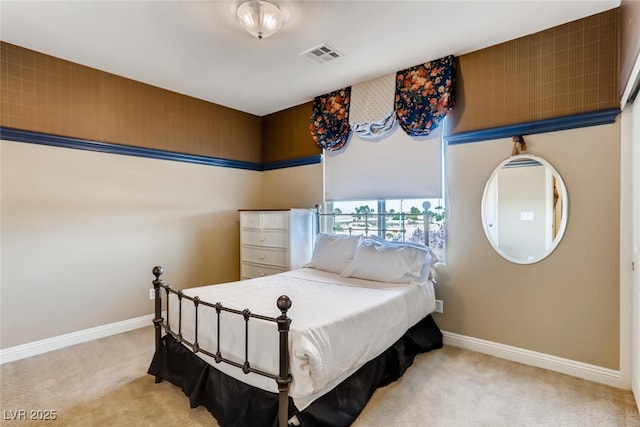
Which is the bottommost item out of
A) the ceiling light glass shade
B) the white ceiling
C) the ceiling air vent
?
the ceiling light glass shade

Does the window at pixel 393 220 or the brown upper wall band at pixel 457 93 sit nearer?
the brown upper wall band at pixel 457 93

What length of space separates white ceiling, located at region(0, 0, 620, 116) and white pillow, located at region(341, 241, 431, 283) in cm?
176

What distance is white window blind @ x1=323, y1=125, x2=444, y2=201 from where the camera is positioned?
319 centimetres

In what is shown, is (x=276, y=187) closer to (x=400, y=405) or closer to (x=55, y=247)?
(x=55, y=247)

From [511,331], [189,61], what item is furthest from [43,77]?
[511,331]

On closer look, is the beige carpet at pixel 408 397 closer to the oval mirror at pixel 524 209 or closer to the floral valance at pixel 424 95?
the oval mirror at pixel 524 209

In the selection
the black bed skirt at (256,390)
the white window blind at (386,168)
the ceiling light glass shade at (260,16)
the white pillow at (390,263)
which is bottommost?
the black bed skirt at (256,390)

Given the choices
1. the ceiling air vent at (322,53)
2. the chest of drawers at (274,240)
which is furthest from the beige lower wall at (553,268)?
the chest of drawers at (274,240)

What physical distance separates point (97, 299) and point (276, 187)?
2.47 meters

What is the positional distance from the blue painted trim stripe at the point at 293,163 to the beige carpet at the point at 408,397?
2.56 m

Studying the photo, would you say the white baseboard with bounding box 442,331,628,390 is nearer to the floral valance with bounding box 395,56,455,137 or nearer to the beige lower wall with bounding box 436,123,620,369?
the beige lower wall with bounding box 436,123,620,369

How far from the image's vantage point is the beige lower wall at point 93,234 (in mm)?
2818

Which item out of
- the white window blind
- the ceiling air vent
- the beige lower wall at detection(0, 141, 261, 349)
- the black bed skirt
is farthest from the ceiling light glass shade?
the black bed skirt

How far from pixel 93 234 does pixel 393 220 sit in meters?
3.07
